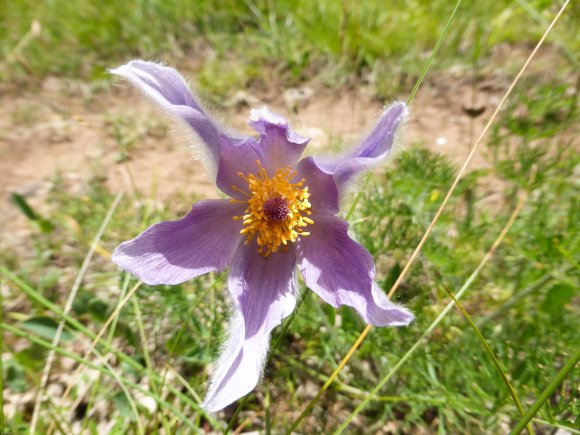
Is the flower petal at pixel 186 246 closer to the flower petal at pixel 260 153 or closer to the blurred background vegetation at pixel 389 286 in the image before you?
the flower petal at pixel 260 153

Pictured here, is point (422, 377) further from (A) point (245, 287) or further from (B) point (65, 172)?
(B) point (65, 172)

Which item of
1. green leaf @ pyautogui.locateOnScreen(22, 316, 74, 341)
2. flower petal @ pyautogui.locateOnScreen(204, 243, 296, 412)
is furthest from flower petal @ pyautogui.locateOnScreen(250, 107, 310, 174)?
green leaf @ pyautogui.locateOnScreen(22, 316, 74, 341)

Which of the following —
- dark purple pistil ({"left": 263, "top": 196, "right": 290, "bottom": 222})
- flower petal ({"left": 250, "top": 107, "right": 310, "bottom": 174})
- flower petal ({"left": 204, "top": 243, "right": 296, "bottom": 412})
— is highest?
flower petal ({"left": 250, "top": 107, "right": 310, "bottom": 174})

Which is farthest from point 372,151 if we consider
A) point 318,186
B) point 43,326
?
point 43,326

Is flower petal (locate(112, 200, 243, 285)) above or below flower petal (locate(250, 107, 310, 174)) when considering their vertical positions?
below

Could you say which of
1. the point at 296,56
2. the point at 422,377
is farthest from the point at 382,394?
the point at 296,56

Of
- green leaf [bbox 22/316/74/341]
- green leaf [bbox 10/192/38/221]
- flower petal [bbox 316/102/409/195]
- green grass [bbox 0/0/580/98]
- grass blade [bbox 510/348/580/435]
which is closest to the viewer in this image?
grass blade [bbox 510/348/580/435]

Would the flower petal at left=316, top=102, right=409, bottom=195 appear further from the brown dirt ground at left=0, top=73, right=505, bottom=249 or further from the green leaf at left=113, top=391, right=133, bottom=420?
the brown dirt ground at left=0, top=73, right=505, bottom=249
